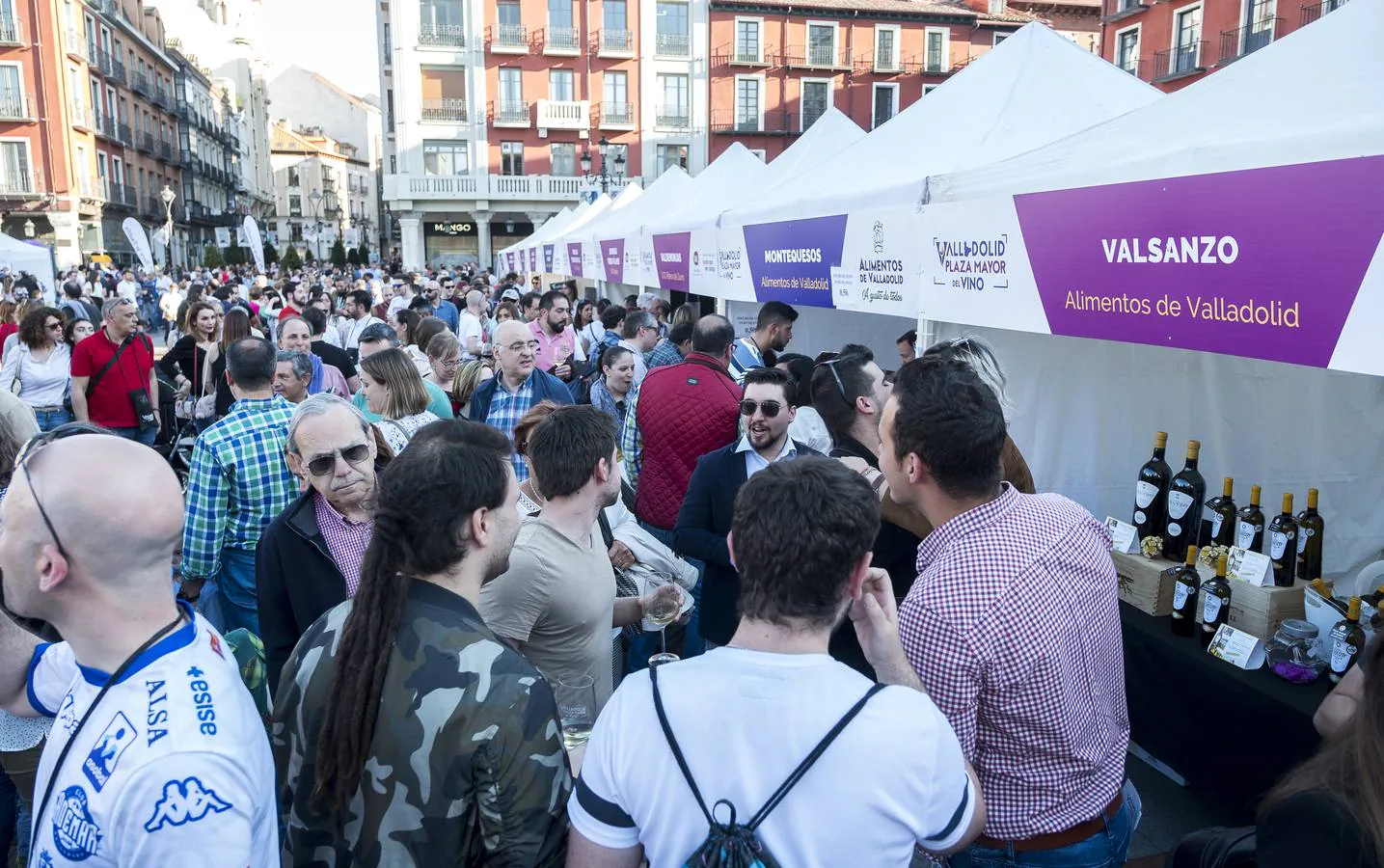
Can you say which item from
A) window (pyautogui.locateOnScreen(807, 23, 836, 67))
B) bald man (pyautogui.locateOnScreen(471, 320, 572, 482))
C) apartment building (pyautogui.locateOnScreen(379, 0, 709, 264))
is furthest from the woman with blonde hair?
window (pyautogui.locateOnScreen(807, 23, 836, 67))

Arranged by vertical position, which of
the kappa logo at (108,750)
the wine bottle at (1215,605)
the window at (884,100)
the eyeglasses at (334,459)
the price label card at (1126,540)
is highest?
the window at (884,100)

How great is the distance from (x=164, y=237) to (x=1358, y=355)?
90.8ft

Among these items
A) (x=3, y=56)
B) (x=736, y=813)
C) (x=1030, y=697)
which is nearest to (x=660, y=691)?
(x=736, y=813)

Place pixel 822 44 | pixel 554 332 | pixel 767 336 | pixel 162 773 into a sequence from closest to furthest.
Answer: pixel 162 773 < pixel 767 336 < pixel 554 332 < pixel 822 44

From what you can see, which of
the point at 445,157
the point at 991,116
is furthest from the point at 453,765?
the point at 445,157

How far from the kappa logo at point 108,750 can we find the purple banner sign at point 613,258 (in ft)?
33.1

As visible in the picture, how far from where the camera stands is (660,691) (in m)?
1.27

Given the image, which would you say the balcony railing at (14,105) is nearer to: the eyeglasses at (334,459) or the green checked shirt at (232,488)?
the green checked shirt at (232,488)

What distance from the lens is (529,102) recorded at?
35156 millimetres

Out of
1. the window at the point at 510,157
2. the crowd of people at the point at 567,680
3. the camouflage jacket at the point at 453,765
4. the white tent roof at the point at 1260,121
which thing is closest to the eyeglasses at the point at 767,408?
the crowd of people at the point at 567,680

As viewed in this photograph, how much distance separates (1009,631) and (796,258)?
4.48 meters

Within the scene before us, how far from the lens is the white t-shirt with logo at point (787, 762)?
1.20m

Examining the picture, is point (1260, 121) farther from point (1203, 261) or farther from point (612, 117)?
point (612, 117)

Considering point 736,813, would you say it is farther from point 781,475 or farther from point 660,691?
point 781,475
